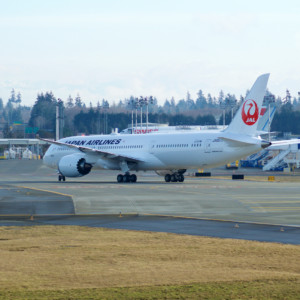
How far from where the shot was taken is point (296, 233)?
21.0m

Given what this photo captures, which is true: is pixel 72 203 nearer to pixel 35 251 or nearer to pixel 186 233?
pixel 186 233

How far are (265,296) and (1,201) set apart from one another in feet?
83.2

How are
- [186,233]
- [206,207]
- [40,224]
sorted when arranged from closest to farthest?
[186,233] < [40,224] < [206,207]

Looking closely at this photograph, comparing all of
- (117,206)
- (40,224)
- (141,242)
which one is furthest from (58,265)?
(117,206)

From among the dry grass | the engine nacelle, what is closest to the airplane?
the engine nacelle

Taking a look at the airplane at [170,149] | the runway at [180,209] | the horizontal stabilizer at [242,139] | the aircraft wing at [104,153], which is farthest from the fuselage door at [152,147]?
the runway at [180,209]

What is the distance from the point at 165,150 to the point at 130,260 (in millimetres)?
40744

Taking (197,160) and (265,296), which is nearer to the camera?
(265,296)

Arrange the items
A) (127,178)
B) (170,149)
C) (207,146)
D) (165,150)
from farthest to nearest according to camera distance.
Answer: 1. (127,178)
2. (165,150)
3. (170,149)
4. (207,146)

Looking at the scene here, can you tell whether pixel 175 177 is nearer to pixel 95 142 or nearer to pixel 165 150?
pixel 165 150

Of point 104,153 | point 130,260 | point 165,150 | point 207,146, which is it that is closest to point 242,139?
point 207,146

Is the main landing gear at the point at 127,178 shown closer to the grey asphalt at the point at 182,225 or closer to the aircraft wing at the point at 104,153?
the aircraft wing at the point at 104,153

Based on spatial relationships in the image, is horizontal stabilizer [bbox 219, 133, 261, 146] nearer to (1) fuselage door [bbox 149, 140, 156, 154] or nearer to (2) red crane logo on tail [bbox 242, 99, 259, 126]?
(2) red crane logo on tail [bbox 242, 99, 259, 126]

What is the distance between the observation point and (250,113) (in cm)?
5238
